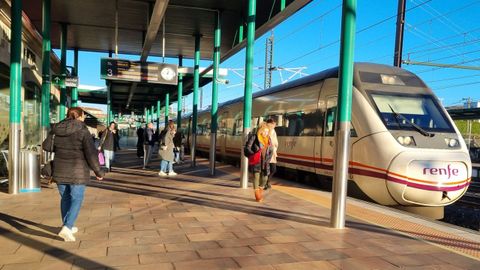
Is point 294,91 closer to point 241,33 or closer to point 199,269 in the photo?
point 241,33

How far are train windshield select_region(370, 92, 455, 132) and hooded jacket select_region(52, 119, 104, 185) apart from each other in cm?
573

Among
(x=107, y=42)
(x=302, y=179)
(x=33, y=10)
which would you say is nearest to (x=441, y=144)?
(x=302, y=179)

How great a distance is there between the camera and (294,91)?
12469mm

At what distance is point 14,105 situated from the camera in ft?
26.4

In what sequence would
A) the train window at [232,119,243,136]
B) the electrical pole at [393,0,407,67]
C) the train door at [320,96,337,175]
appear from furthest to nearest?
the electrical pole at [393,0,407,67], the train window at [232,119,243,136], the train door at [320,96,337,175]

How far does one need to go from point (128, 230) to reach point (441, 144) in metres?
5.98

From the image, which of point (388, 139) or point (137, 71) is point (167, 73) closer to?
point (137, 71)

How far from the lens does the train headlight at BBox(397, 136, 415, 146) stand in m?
8.15

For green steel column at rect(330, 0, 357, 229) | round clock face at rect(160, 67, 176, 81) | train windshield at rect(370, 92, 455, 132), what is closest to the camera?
green steel column at rect(330, 0, 357, 229)

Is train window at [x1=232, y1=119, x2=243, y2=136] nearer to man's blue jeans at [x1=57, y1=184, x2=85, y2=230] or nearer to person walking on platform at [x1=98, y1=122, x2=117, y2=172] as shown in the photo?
person walking on platform at [x1=98, y1=122, x2=117, y2=172]

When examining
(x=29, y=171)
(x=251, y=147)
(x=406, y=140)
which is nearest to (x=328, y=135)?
(x=406, y=140)

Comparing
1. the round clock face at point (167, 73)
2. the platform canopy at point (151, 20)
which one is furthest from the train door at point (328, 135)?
the round clock face at point (167, 73)

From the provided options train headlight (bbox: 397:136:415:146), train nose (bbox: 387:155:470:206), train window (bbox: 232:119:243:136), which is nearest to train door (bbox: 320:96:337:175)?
train headlight (bbox: 397:136:415:146)

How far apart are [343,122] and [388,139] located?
266cm
